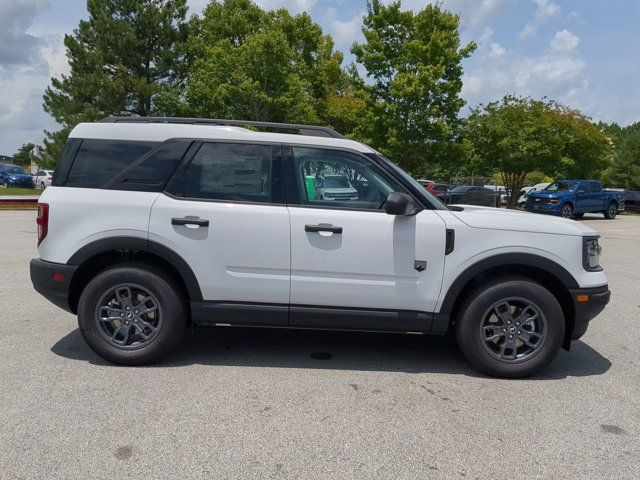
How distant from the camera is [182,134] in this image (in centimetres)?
430

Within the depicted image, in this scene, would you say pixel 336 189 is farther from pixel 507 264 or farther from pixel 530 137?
pixel 530 137

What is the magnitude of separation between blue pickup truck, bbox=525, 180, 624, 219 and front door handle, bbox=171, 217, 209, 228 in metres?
22.5

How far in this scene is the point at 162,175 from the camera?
167 inches

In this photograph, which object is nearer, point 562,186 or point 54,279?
point 54,279

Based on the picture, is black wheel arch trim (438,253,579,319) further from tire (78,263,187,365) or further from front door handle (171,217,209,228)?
tire (78,263,187,365)

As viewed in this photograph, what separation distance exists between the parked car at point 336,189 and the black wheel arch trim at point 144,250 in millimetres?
1217

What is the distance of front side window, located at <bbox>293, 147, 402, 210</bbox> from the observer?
4223 millimetres

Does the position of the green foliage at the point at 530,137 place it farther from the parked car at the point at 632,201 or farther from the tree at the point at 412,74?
the parked car at the point at 632,201

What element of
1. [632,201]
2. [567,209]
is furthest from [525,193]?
[567,209]

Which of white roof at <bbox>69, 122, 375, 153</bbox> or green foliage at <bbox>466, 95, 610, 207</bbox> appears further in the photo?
green foliage at <bbox>466, 95, 610, 207</bbox>

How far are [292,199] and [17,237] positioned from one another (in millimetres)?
10527

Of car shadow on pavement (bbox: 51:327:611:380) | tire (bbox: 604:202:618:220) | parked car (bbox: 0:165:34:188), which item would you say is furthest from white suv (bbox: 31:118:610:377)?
parked car (bbox: 0:165:34:188)

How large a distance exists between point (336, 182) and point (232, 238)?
97 cm

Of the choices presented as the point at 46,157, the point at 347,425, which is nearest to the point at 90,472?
the point at 347,425
